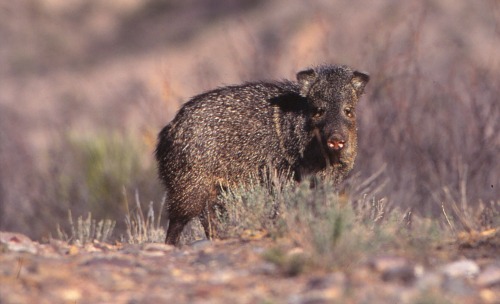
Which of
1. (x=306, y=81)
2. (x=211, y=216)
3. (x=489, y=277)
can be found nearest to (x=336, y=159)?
(x=306, y=81)

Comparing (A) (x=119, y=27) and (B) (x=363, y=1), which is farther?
(A) (x=119, y=27)

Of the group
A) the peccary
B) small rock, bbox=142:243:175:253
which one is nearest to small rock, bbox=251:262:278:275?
small rock, bbox=142:243:175:253

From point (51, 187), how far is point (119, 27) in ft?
101

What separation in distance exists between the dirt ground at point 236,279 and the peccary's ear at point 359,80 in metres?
2.02

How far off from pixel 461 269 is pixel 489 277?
0.15 m

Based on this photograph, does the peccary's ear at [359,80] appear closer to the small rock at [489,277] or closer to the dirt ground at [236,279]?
the dirt ground at [236,279]

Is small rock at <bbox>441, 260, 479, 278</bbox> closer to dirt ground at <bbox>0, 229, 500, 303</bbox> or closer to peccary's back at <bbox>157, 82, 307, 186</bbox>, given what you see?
dirt ground at <bbox>0, 229, 500, 303</bbox>

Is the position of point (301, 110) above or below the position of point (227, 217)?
above

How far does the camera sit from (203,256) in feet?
16.2

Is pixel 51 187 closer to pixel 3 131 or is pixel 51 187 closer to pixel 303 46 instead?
pixel 3 131

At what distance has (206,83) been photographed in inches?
558

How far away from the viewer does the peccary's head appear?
20.9ft

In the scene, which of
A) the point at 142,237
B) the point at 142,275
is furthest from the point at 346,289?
the point at 142,237

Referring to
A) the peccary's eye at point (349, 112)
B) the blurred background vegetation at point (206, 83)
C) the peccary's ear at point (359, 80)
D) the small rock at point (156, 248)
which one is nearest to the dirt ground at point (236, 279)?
the small rock at point (156, 248)
